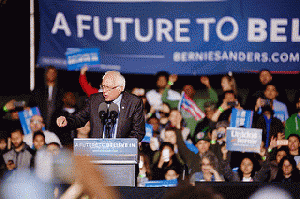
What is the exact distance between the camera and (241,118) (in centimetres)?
668

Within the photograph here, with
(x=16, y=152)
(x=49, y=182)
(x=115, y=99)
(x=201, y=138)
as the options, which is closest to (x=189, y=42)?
(x=201, y=138)

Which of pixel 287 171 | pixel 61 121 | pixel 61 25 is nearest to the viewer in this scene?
pixel 61 121

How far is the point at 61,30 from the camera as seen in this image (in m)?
7.43

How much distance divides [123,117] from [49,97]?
333cm

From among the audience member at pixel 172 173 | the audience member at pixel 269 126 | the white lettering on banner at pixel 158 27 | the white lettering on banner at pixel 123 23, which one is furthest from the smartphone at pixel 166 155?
the white lettering on banner at pixel 123 23

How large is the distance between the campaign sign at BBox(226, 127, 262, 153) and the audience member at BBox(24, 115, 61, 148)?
7.61ft

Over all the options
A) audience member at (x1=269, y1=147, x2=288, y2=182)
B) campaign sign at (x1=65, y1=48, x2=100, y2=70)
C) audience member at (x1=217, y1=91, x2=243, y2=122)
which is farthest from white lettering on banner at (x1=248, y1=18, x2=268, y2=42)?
campaign sign at (x1=65, y1=48, x2=100, y2=70)

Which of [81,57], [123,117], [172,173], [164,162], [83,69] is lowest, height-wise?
[172,173]

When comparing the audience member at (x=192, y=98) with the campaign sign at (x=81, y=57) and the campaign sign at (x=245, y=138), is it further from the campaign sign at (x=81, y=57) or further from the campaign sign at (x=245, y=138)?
the campaign sign at (x=81, y=57)

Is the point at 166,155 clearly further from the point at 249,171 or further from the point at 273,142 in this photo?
the point at 273,142

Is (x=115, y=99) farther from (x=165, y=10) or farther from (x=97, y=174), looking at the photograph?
(x=165, y=10)

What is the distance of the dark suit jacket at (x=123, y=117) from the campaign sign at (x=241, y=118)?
2.85 m

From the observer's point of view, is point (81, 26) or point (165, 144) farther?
point (81, 26)

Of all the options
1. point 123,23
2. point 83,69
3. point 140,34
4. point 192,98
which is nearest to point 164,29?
point 140,34
